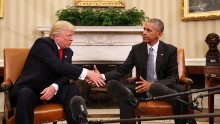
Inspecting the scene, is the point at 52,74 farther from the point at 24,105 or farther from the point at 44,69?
the point at 24,105

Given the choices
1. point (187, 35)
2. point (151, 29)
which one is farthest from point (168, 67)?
point (187, 35)

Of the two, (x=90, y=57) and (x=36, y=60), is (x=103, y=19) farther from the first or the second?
(x=36, y=60)

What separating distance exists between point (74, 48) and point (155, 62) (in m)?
2.08

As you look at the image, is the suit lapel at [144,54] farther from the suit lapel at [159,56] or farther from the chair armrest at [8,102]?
the chair armrest at [8,102]

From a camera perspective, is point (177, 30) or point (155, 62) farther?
point (177, 30)

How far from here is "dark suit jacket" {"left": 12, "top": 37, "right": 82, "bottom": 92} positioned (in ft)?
8.75

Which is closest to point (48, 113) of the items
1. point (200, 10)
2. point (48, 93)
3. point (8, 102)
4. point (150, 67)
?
point (48, 93)

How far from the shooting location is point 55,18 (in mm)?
5172

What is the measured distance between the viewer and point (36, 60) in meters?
2.76

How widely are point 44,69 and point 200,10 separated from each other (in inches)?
129

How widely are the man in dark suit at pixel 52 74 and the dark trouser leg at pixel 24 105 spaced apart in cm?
1

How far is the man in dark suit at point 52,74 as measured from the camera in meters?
2.61

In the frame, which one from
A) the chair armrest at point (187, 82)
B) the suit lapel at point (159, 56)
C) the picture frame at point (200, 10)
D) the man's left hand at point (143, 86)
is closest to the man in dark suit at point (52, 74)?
the man's left hand at point (143, 86)

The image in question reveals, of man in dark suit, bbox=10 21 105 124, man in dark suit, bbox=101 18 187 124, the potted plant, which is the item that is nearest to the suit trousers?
man in dark suit, bbox=10 21 105 124
